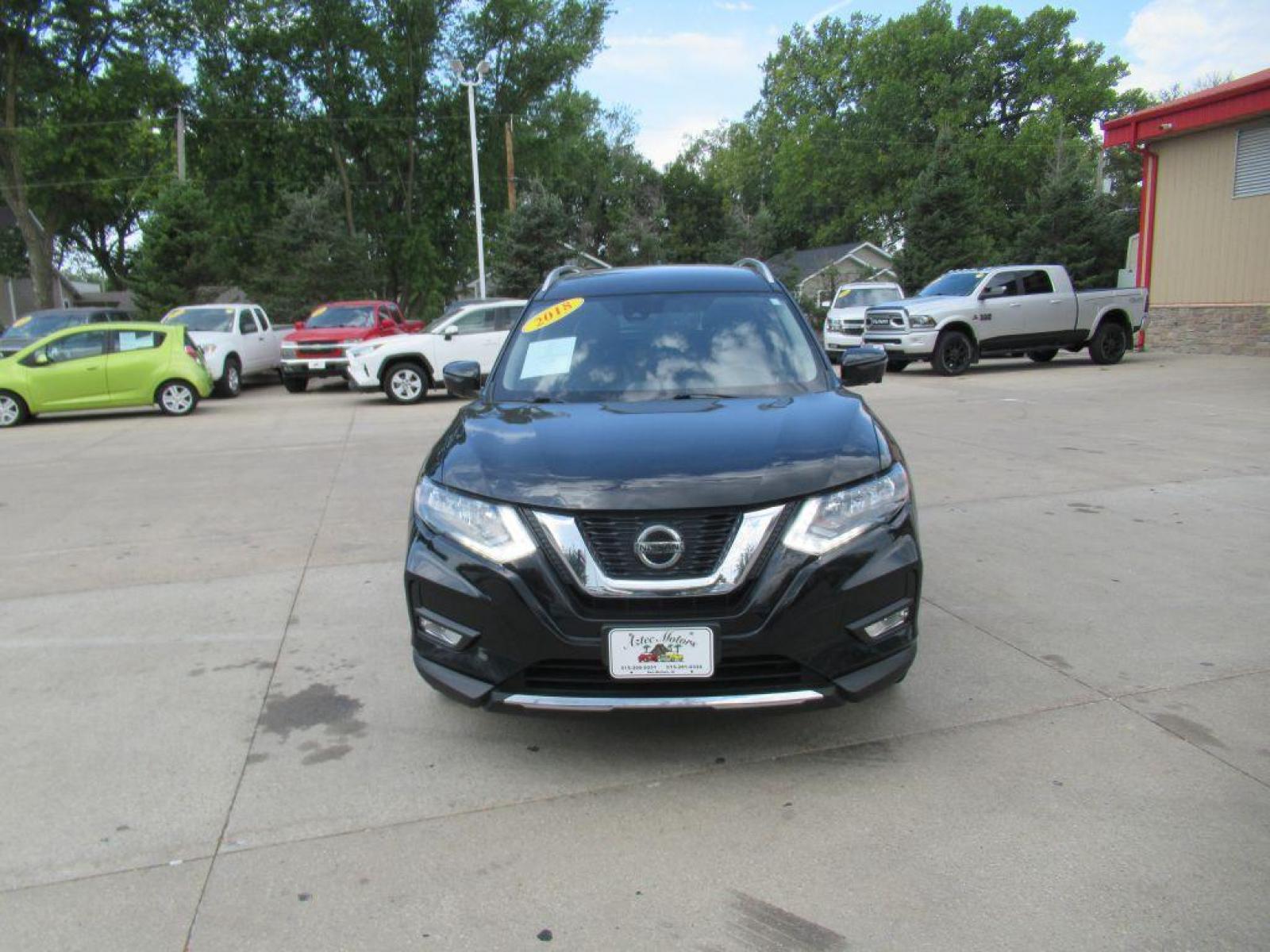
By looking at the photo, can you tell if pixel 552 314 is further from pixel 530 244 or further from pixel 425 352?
pixel 530 244

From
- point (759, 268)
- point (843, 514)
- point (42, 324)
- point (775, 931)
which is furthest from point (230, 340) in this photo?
point (775, 931)

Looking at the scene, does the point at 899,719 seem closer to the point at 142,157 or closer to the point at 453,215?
the point at 453,215

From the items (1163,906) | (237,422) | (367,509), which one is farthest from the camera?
(237,422)

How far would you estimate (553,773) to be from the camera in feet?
11.0

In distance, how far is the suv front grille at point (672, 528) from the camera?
3.02 m

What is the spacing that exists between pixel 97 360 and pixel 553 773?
47.8 feet

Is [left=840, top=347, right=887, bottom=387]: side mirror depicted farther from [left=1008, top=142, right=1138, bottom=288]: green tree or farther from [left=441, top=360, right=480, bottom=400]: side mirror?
[left=1008, top=142, right=1138, bottom=288]: green tree

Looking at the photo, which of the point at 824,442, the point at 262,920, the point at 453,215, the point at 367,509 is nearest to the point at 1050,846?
the point at 824,442

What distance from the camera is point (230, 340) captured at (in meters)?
19.2

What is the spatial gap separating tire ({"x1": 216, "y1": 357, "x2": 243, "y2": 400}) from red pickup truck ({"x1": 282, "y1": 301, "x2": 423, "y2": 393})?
972mm

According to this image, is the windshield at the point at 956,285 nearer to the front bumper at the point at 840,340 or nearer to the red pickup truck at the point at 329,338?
the front bumper at the point at 840,340

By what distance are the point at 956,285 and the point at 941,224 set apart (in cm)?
1836

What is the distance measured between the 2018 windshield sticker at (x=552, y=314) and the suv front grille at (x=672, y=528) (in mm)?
1995

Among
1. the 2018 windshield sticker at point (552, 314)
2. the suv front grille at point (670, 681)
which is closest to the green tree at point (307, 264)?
the 2018 windshield sticker at point (552, 314)
